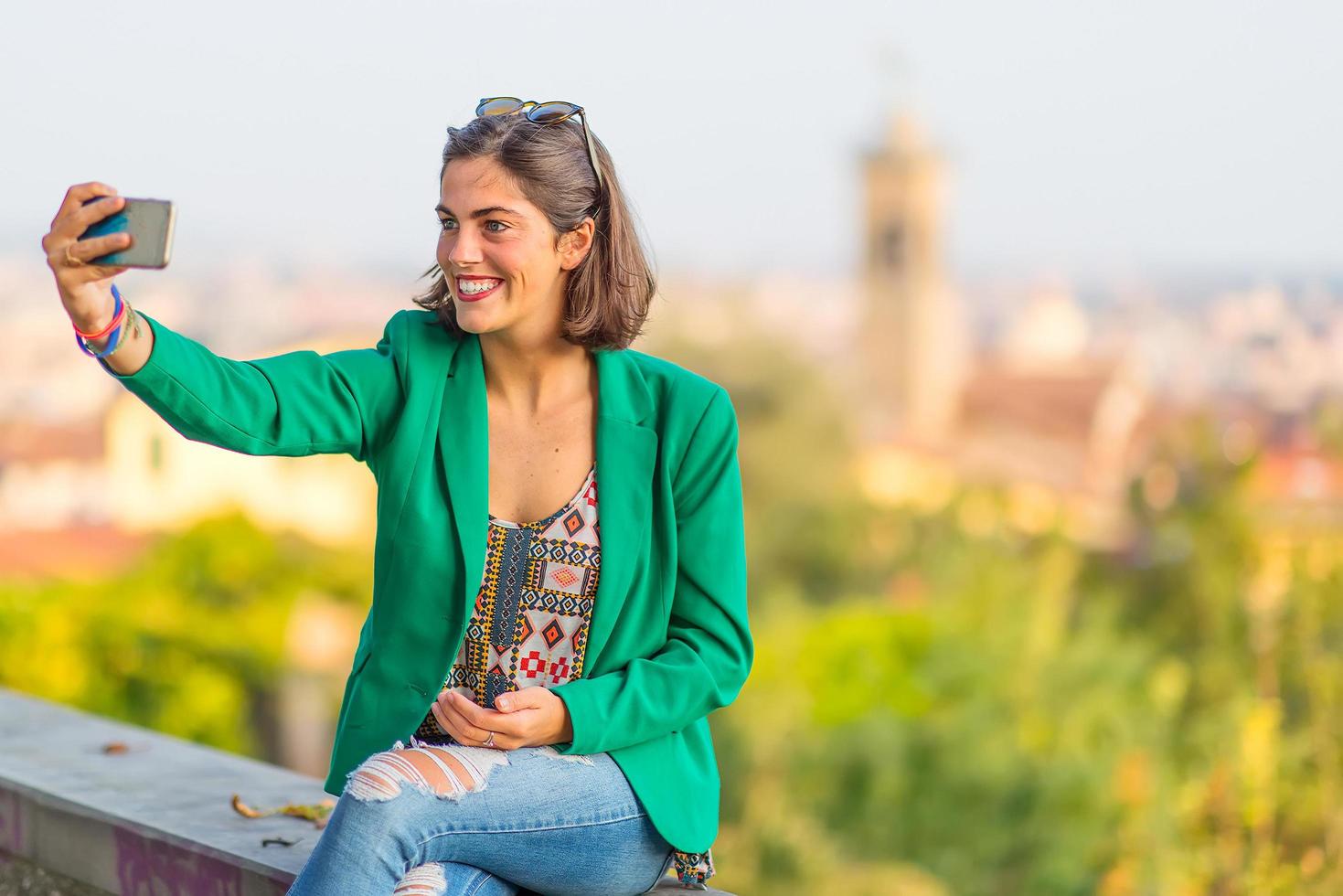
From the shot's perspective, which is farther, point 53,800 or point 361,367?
point 53,800

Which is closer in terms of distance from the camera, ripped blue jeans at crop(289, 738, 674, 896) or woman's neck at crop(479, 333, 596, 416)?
ripped blue jeans at crop(289, 738, 674, 896)

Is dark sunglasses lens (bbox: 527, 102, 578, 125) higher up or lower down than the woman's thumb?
higher up

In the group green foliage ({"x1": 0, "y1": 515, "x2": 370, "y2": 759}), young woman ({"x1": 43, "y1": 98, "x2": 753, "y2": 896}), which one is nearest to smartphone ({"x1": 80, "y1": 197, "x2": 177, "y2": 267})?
young woman ({"x1": 43, "y1": 98, "x2": 753, "y2": 896})

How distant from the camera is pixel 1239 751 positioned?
12336 mm

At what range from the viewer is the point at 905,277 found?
50406mm

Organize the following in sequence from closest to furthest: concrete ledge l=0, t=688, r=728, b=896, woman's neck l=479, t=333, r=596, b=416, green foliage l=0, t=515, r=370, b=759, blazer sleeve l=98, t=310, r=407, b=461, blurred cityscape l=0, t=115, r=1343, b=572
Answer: blazer sleeve l=98, t=310, r=407, b=461, woman's neck l=479, t=333, r=596, b=416, concrete ledge l=0, t=688, r=728, b=896, green foliage l=0, t=515, r=370, b=759, blurred cityscape l=0, t=115, r=1343, b=572

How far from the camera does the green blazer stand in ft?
5.30

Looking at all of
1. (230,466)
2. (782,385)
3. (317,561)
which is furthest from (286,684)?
(782,385)

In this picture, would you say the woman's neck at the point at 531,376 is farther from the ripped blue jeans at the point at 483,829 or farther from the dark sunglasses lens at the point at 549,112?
the ripped blue jeans at the point at 483,829

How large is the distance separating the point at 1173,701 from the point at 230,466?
12.4 metres

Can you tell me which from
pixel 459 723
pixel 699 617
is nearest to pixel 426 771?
pixel 459 723

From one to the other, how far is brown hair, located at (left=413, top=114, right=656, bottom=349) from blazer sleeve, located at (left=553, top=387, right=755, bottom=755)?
139 millimetres

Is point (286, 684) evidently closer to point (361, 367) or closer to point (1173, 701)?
point (1173, 701)

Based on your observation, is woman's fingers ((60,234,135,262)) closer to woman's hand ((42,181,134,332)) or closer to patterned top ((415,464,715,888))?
woman's hand ((42,181,134,332))
